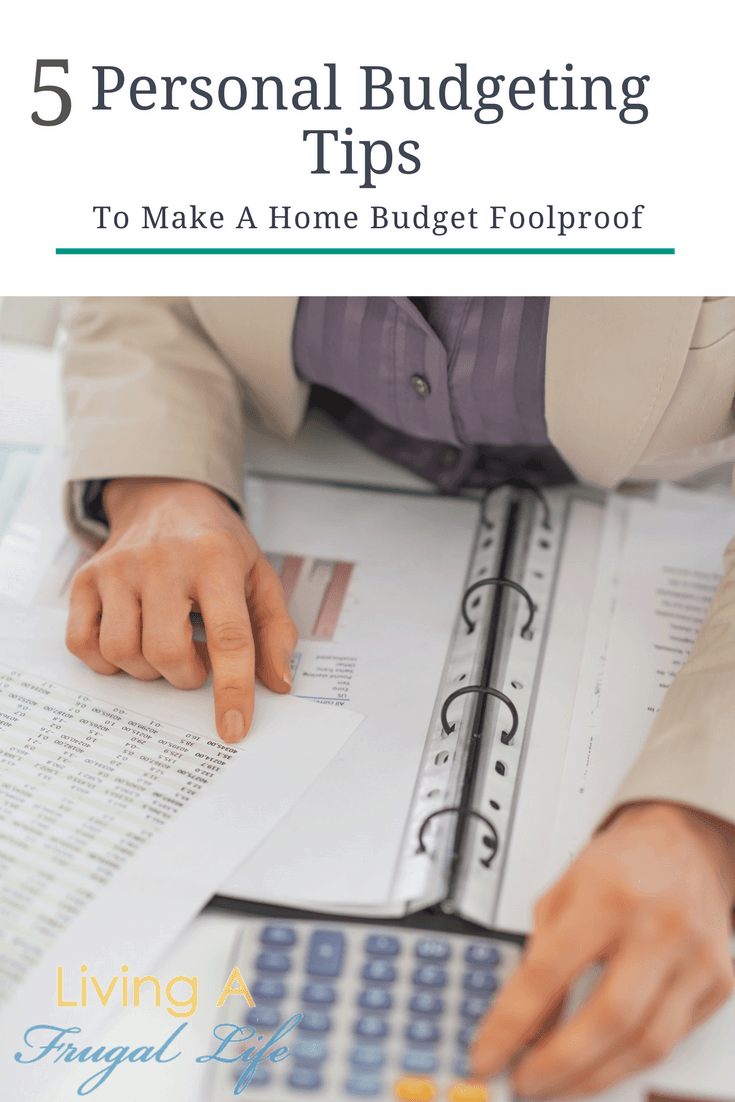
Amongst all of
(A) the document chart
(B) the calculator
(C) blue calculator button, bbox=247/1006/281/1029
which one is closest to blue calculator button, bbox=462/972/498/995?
(B) the calculator

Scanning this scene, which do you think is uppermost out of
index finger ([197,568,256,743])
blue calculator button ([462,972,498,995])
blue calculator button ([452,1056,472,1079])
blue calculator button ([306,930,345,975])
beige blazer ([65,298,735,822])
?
beige blazer ([65,298,735,822])

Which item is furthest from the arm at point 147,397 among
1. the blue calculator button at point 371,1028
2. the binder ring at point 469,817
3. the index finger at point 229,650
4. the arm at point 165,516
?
the blue calculator button at point 371,1028

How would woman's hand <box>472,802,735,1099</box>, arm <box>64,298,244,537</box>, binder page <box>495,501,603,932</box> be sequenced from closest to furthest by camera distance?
1. woman's hand <box>472,802,735,1099</box>
2. binder page <box>495,501,603,932</box>
3. arm <box>64,298,244,537</box>

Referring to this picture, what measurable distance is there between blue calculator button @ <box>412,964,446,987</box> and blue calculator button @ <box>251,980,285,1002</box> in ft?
0.24

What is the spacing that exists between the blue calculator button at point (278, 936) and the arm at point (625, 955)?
118mm

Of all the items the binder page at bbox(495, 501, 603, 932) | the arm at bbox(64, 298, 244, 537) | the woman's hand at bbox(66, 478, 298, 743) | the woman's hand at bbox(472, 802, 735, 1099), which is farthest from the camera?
the arm at bbox(64, 298, 244, 537)

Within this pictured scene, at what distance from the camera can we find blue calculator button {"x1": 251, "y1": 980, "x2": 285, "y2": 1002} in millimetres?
475

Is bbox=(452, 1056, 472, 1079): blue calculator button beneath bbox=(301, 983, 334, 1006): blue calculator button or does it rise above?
beneath

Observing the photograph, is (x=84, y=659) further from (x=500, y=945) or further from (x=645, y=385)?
(x=645, y=385)

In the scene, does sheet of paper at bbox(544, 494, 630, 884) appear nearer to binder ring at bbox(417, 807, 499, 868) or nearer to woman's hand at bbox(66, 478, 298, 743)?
binder ring at bbox(417, 807, 499, 868)
